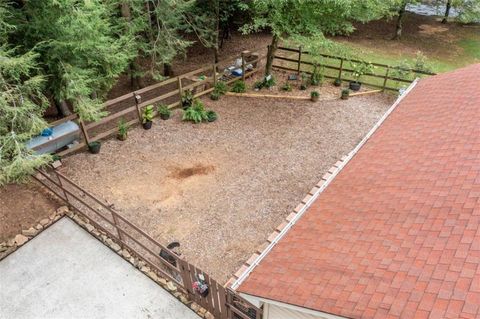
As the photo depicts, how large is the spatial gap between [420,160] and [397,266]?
313cm

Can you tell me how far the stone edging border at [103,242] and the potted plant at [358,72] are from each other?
12.7 meters

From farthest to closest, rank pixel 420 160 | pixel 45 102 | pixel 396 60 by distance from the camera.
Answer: pixel 396 60 < pixel 45 102 < pixel 420 160

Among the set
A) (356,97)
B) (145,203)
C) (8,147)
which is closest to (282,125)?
(356,97)

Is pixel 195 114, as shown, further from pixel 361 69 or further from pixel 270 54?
pixel 361 69

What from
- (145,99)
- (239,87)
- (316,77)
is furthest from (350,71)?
(145,99)

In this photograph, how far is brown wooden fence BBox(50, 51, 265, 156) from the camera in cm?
1195

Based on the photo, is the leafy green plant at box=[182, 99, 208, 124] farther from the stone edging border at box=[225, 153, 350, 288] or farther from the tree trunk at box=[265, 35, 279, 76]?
the stone edging border at box=[225, 153, 350, 288]

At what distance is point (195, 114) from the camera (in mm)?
13688

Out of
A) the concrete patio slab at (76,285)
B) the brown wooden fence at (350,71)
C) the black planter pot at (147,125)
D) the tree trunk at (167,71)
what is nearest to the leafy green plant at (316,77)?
the brown wooden fence at (350,71)

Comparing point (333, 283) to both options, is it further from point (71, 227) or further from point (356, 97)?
point (356, 97)

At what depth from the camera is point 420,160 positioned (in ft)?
23.6

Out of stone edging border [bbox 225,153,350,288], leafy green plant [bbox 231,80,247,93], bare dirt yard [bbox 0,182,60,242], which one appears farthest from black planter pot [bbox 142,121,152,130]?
stone edging border [bbox 225,153,350,288]

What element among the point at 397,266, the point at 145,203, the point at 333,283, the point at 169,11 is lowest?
the point at 145,203

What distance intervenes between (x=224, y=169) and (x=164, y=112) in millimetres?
4043
